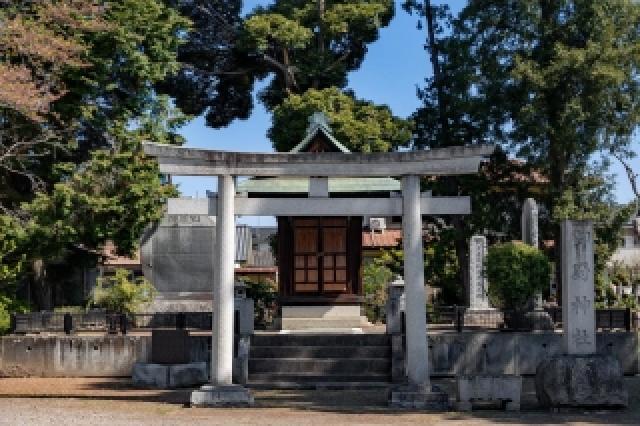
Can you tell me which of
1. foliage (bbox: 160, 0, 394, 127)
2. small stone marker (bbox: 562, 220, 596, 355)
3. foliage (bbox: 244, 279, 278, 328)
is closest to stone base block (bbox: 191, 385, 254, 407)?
small stone marker (bbox: 562, 220, 596, 355)

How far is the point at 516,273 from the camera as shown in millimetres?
21203

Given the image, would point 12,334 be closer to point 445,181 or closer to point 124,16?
point 124,16

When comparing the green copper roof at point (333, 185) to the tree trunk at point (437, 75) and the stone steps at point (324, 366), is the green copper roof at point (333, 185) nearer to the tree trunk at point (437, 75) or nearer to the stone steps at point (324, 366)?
the stone steps at point (324, 366)

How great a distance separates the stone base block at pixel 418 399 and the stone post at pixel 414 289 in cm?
18

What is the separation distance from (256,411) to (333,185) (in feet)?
32.2

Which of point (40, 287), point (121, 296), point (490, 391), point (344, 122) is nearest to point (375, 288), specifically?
point (344, 122)

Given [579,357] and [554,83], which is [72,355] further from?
[554,83]

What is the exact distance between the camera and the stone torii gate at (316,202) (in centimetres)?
1503

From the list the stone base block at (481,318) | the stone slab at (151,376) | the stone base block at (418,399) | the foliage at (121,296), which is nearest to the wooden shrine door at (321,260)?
the foliage at (121,296)

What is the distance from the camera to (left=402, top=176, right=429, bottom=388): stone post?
14938mm

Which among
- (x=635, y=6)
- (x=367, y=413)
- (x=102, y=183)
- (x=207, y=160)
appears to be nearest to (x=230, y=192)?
(x=207, y=160)

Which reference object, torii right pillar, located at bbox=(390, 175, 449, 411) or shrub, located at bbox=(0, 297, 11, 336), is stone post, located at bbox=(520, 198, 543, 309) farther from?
shrub, located at bbox=(0, 297, 11, 336)

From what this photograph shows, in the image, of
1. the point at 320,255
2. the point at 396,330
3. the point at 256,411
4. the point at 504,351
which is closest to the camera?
the point at 256,411

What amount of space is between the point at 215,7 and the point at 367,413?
88.9 ft
